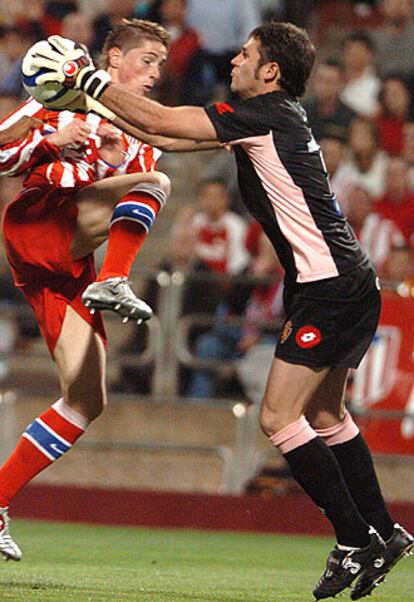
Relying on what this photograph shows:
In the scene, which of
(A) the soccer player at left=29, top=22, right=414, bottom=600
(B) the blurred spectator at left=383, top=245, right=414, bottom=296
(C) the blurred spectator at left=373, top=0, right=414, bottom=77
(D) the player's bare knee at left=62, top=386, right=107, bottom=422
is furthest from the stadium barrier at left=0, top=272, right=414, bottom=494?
(A) the soccer player at left=29, top=22, right=414, bottom=600

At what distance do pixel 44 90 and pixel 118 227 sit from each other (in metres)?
0.73

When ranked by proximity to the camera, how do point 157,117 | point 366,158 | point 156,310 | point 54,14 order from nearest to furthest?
point 157,117 < point 156,310 < point 366,158 < point 54,14

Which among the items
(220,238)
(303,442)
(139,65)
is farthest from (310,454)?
(220,238)

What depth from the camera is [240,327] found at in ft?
33.6

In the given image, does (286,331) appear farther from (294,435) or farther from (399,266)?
(399,266)

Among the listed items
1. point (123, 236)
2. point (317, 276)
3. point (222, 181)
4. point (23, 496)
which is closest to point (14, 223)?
point (123, 236)

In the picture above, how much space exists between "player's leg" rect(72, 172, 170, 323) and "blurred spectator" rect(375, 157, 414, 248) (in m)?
5.06

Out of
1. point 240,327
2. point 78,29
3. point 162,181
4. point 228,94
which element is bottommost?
point 240,327

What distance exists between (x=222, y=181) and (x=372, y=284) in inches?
224

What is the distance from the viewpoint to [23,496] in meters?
9.92

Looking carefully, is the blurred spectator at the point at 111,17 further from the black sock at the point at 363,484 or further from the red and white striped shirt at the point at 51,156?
the black sock at the point at 363,484

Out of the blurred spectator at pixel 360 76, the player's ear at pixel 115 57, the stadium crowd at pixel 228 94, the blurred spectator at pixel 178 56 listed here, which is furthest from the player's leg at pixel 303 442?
the blurred spectator at pixel 178 56

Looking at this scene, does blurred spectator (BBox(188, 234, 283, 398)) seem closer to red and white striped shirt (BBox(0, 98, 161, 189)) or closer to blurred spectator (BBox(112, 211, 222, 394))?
blurred spectator (BBox(112, 211, 222, 394))

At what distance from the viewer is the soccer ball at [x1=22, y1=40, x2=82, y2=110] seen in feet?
17.8
